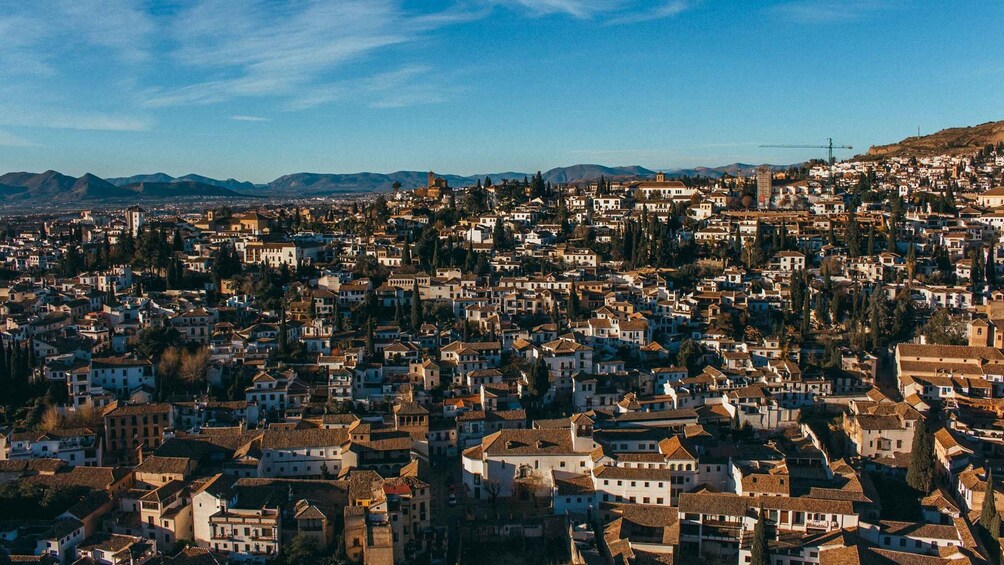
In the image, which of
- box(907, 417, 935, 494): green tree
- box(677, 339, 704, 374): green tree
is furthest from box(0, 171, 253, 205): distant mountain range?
box(907, 417, 935, 494): green tree

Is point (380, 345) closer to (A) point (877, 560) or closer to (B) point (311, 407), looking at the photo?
(B) point (311, 407)

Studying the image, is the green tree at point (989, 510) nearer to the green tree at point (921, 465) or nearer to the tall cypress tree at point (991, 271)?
the green tree at point (921, 465)

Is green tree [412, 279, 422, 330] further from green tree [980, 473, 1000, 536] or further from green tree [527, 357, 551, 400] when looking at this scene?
green tree [980, 473, 1000, 536]

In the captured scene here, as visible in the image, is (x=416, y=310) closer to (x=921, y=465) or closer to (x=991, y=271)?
(x=921, y=465)

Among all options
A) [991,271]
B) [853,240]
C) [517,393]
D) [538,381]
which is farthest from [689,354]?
[991,271]

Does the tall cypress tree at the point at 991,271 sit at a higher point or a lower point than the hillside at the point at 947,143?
lower

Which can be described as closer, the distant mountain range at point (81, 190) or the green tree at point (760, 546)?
the green tree at point (760, 546)

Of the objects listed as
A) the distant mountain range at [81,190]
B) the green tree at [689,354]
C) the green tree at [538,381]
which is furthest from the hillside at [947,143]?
the distant mountain range at [81,190]

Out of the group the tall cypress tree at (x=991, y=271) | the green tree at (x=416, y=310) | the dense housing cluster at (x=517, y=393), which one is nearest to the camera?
the dense housing cluster at (x=517, y=393)

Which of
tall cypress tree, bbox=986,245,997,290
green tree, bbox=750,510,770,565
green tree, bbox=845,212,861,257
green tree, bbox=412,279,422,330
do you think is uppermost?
green tree, bbox=845,212,861,257
